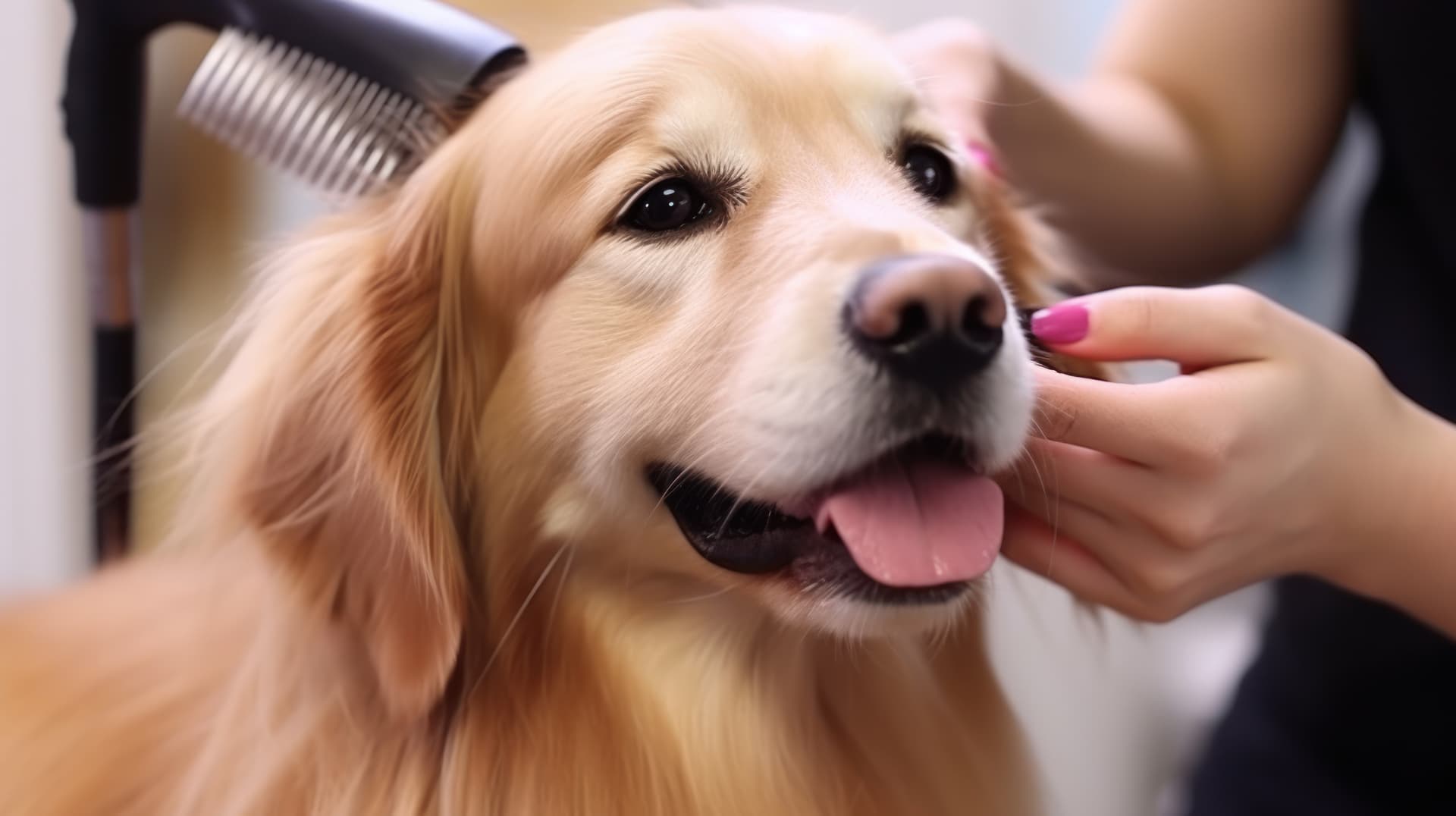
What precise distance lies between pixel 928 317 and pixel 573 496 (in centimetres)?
29

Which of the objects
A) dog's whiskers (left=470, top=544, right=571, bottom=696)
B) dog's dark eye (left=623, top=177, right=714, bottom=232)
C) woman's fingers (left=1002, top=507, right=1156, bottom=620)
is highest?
dog's dark eye (left=623, top=177, right=714, bottom=232)

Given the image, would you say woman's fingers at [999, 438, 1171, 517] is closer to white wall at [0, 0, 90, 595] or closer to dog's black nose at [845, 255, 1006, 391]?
dog's black nose at [845, 255, 1006, 391]

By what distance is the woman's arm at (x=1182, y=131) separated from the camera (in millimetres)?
1155

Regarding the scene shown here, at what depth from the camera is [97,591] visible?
987mm

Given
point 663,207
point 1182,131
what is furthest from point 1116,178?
point 663,207

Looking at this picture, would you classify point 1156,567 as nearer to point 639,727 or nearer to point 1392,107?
point 639,727

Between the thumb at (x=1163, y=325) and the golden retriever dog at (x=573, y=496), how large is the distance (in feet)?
0.14

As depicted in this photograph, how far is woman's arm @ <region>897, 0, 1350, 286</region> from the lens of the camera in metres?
1.16

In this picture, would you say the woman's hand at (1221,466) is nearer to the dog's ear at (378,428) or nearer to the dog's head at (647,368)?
the dog's head at (647,368)

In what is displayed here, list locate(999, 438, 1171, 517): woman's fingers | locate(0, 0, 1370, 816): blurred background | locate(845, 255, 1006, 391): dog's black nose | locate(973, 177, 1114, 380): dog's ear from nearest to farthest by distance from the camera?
locate(845, 255, 1006, 391): dog's black nose < locate(999, 438, 1171, 517): woman's fingers < locate(973, 177, 1114, 380): dog's ear < locate(0, 0, 1370, 816): blurred background

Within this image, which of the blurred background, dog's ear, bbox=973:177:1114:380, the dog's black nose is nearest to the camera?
the dog's black nose

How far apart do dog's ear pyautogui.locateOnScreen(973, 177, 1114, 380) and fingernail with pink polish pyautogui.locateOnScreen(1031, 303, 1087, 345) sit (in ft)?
0.82

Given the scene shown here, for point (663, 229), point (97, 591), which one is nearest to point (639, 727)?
point (663, 229)

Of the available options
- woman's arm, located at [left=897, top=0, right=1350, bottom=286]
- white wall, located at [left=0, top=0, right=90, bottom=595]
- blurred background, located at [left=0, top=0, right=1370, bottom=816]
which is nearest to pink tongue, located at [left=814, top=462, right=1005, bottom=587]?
blurred background, located at [left=0, top=0, right=1370, bottom=816]
